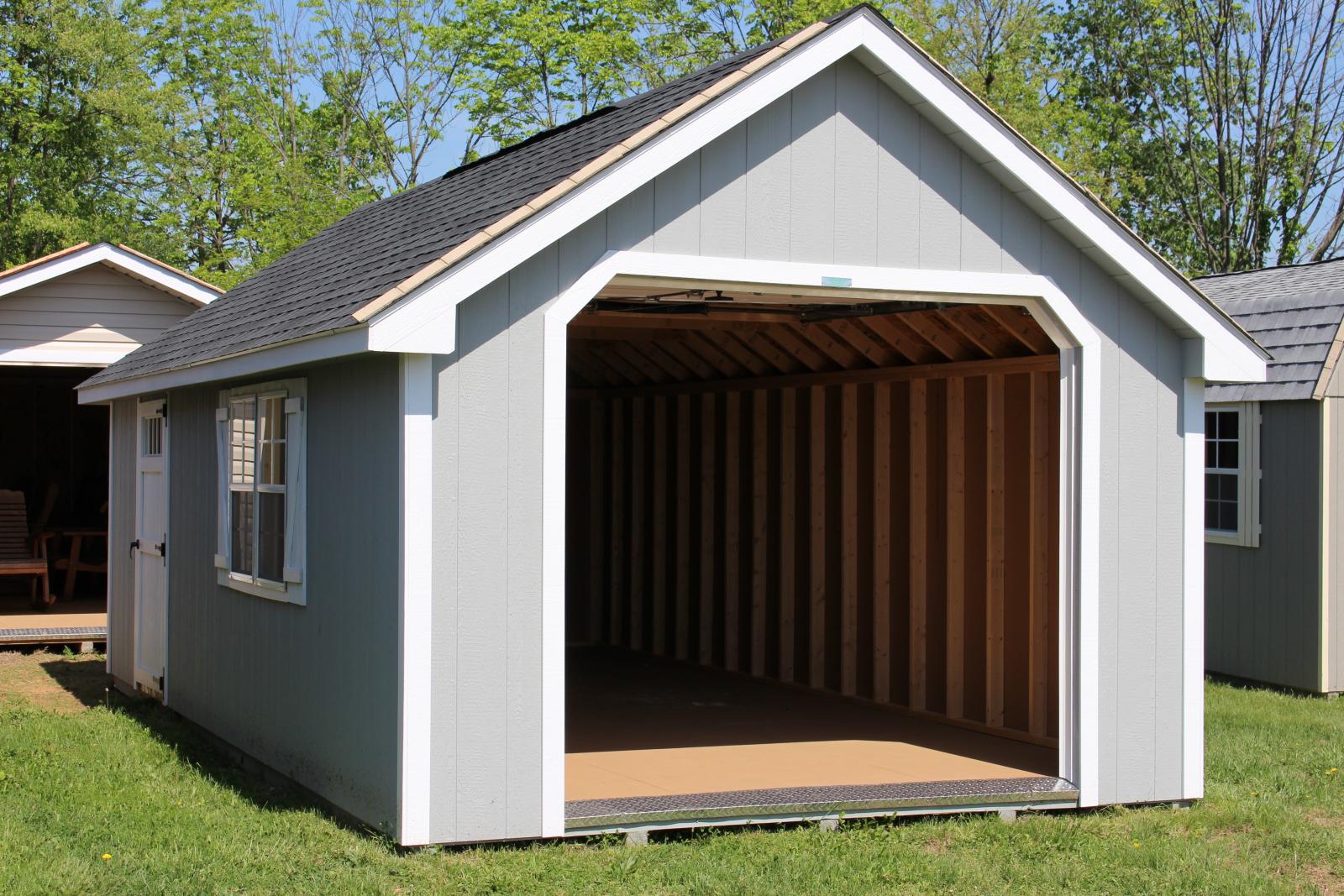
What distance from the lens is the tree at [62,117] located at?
28125 millimetres

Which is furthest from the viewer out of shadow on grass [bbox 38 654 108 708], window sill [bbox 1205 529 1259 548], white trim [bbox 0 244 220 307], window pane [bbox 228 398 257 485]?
white trim [bbox 0 244 220 307]

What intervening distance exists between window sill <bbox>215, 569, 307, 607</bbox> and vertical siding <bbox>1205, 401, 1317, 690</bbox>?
27.7 ft

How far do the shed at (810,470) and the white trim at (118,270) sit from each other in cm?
265

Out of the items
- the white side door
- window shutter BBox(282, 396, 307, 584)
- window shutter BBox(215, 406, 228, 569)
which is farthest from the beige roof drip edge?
the white side door

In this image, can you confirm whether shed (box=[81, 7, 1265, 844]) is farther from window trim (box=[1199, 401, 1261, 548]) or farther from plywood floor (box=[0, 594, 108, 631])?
window trim (box=[1199, 401, 1261, 548])

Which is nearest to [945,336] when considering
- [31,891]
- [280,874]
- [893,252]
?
[893,252]

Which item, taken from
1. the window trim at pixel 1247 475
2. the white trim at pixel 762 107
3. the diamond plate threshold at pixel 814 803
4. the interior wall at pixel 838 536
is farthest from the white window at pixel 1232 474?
the diamond plate threshold at pixel 814 803

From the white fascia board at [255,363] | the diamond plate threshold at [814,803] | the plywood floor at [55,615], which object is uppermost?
the white fascia board at [255,363]

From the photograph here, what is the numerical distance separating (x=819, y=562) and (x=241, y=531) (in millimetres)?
4486

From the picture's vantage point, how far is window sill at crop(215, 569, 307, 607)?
26.7 feet

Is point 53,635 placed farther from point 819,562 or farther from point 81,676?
point 819,562

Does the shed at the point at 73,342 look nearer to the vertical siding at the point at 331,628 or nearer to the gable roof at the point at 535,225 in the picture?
the gable roof at the point at 535,225

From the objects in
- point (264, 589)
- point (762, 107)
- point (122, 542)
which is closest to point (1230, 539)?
point (762, 107)

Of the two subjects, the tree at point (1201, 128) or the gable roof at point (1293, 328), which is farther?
the tree at point (1201, 128)
